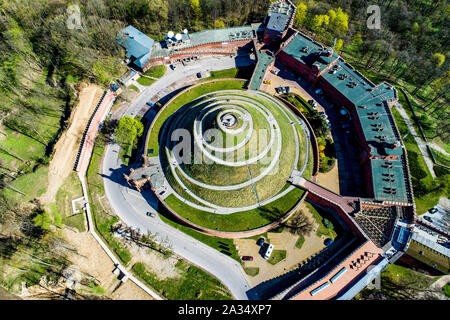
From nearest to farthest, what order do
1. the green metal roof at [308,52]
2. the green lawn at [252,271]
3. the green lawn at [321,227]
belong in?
the green lawn at [252,271] < the green lawn at [321,227] < the green metal roof at [308,52]

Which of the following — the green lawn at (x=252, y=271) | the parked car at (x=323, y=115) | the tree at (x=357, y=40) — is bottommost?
the green lawn at (x=252, y=271)

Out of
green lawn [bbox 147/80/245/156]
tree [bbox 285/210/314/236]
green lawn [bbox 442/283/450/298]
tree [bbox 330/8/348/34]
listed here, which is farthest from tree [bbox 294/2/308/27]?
green lawn [bbox 442/283/450/298]

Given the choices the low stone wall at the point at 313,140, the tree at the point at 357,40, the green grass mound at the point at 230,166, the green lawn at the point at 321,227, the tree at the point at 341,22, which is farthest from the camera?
the tree at the point at 357,40

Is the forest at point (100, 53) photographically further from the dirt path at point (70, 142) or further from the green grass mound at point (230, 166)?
the green grass mound at point (230, 166)

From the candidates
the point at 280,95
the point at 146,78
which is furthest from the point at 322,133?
the point at 146,78

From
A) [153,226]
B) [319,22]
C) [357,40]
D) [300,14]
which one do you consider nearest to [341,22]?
[319,22]

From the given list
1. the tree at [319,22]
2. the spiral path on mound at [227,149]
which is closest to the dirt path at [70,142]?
the spiral path on mound at [227,149]

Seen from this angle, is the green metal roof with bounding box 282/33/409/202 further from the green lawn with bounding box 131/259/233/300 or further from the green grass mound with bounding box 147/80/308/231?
the green lawn with bounding box 131/259/233/300
